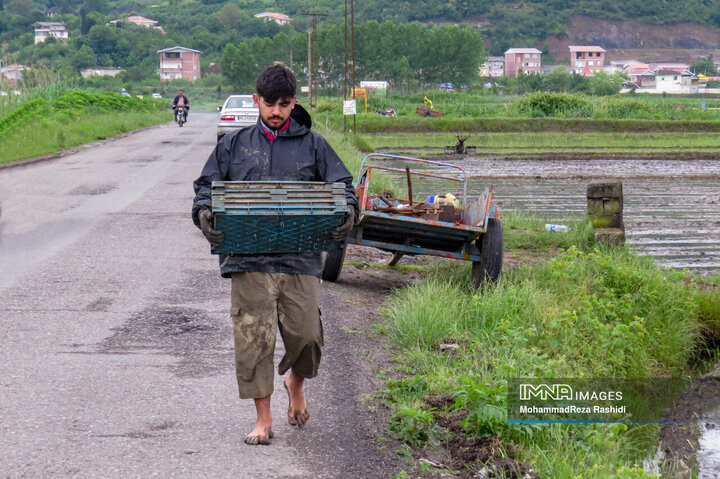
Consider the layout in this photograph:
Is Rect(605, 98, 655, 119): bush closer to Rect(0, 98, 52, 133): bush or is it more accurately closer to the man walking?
Rect(0, 98, 52, 133): bush

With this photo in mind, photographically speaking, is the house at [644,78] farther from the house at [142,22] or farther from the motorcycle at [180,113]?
the motorcycle at [180,113]

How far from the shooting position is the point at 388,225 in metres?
9.74

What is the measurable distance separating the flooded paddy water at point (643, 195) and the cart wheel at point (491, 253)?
416cm

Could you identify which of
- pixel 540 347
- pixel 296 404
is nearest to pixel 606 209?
pixel 540 347

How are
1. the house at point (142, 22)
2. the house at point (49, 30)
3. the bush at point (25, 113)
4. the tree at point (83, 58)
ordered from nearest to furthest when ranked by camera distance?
the bush at point (25, 113), the tree at point (83, 58), the house at point (49, 30), the house at point (142, 22)

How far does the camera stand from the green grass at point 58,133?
83.0 ft

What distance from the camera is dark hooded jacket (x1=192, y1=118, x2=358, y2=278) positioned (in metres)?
5.08

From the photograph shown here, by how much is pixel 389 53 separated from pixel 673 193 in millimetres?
102188

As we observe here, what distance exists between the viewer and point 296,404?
17.6 ft

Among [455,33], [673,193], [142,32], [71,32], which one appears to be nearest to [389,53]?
[455,33]

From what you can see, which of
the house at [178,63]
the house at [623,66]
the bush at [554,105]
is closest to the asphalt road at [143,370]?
the bush at [554,105]

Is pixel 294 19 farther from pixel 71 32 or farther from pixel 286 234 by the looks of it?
pixel 286 234

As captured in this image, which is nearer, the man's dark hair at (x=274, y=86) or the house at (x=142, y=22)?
the man's dark hair at (x=274, y=86)

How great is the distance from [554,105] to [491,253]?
54.4 metres
